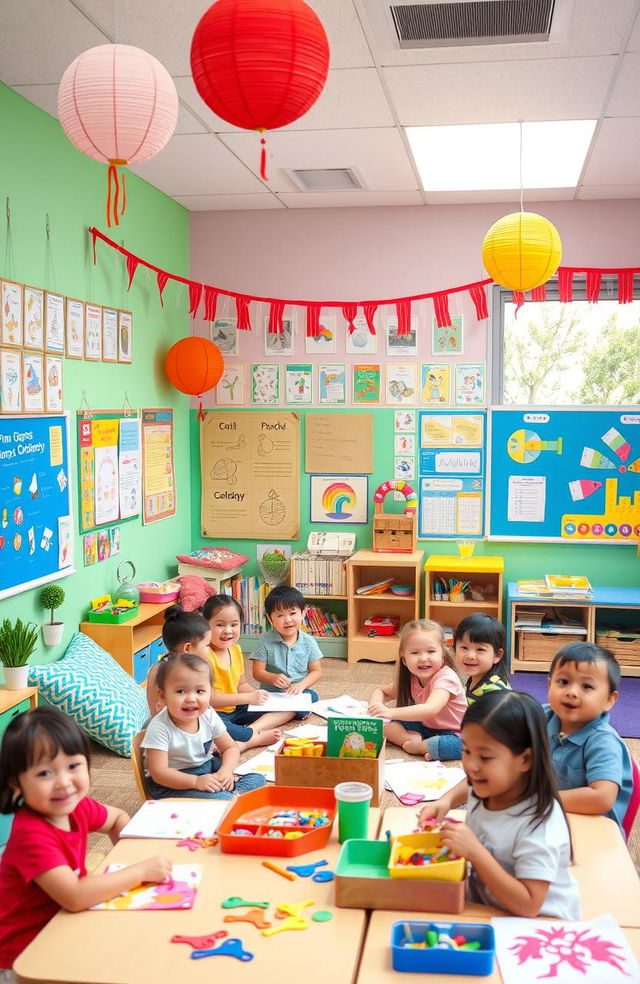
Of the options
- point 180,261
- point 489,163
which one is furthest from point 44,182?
point 489,163

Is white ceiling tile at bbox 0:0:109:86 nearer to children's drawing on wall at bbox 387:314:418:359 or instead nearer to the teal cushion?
the teal cushion

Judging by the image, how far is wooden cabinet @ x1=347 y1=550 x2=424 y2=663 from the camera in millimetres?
5270

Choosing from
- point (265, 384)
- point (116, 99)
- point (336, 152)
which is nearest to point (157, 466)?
point (265, 384)

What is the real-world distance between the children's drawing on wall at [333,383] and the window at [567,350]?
35.9 inches

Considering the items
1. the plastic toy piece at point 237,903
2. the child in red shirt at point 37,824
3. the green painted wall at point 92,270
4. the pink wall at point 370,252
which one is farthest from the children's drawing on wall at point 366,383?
the plastic toy piece at point 237,903

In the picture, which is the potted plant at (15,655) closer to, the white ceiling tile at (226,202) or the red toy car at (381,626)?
the red toy car at (381,626)

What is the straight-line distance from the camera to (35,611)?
3.86 metres

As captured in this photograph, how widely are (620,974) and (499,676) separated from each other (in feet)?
5.34

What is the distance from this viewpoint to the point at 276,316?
5.38m

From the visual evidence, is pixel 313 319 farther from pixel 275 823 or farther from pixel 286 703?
pixel 275 823

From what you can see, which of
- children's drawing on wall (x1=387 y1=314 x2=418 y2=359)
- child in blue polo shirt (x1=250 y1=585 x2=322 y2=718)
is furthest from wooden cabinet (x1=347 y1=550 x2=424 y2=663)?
child in blue polo shirt (x1=250 y1=585 x2=322 y2=718)

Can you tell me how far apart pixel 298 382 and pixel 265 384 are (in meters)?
0.21

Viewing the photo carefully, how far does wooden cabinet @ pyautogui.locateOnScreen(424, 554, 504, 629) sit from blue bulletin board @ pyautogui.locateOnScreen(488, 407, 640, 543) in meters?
0.27

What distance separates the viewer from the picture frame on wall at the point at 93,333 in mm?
4305
